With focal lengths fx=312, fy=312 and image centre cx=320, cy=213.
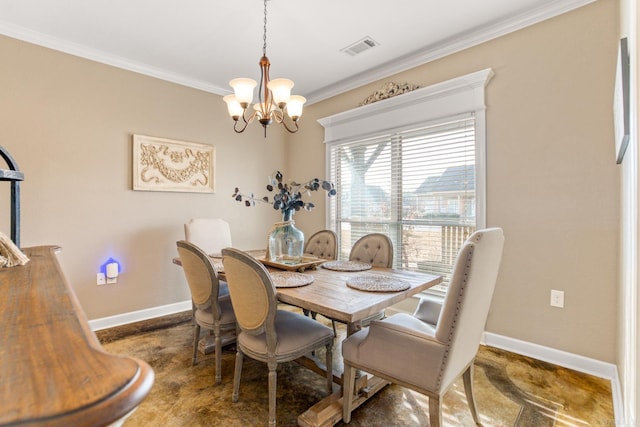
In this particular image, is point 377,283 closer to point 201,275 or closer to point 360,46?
point 201,275

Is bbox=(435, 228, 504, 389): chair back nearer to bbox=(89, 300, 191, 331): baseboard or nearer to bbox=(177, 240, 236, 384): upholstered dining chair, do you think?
bbox=(177, 240, 236, 384): upholstered dining chair

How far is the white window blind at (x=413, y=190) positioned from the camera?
2869 millimetres

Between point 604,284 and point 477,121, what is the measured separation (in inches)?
60.5

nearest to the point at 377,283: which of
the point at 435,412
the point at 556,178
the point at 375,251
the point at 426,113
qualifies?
the point at 435,412

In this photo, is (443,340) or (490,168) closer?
(443,340)

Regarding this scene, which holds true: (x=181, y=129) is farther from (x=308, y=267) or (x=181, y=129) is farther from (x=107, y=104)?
(x=308, y=267)

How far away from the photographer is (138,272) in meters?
3.31

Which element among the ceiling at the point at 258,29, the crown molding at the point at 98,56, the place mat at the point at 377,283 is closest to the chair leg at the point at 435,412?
the place mat at the point at 377,283

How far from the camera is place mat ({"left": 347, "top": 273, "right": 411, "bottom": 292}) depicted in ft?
5.68

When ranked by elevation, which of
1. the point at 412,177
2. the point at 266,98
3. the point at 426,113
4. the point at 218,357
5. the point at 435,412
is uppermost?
the point at 426,113

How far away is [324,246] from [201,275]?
129 cm

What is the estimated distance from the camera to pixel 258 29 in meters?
2.67

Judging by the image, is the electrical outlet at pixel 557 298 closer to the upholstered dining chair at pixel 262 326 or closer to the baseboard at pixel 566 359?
the baseboard at pixel 566 359

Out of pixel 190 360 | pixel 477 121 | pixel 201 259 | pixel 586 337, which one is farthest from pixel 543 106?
pixel 190 360
